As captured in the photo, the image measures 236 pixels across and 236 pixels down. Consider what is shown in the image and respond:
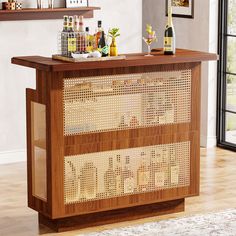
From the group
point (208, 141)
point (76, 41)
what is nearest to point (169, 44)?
point (76, 41)

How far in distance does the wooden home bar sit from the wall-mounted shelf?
174 centimetres

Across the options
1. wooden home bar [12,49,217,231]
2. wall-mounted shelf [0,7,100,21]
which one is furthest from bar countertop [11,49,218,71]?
wall-mounted shelf [0,7,100,21]

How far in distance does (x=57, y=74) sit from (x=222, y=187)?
2.18m

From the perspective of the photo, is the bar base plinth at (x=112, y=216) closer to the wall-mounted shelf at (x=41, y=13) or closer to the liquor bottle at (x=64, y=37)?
the liquor bottle at (x=64, y=37)

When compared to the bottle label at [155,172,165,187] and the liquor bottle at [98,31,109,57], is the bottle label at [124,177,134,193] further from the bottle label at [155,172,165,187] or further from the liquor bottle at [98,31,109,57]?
the liquor bottle at [98,31,109,57]

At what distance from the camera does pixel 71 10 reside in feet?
25.6

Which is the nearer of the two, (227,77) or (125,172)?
(125,172)

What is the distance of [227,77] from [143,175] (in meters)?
2.83

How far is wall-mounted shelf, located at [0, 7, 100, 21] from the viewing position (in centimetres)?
748

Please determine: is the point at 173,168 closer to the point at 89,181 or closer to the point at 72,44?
the point at 89,181

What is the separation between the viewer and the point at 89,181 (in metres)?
5.77

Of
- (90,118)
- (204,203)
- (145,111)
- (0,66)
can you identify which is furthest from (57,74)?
(0,66)

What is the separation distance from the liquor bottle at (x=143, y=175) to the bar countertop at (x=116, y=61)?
71 cm

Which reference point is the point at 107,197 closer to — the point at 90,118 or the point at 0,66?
the point at 90,118
